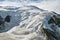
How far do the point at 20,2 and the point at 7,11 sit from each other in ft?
9.13

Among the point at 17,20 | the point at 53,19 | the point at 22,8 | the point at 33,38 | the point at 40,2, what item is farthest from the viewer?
the point at 40,2

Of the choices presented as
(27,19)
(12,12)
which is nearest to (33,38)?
(27,19)

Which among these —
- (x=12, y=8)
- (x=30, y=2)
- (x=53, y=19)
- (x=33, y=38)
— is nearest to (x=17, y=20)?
(x=12, y=8)

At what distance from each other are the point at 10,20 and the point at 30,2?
3189 mm

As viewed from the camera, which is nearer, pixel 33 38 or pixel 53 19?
pixel 33 38

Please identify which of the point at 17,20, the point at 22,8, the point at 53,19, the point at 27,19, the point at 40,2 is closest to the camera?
the point at 53,19

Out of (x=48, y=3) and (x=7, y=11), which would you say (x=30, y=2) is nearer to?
(x=48, y=3)

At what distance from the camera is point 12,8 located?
1525 centimetres

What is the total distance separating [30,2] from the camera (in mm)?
16469

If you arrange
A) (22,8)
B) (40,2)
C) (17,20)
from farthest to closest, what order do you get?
1. (40,2)
2. (22,8)
3. (17,20)

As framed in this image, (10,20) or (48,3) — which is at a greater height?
(48,3)

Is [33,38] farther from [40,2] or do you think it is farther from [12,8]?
[40,2]

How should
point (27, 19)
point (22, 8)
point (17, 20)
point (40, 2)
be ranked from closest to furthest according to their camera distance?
point (27, 19)
point (17, 20)
point (22, 8)
point (40, 2)

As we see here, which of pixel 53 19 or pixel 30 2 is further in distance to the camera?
pixel 30 2
